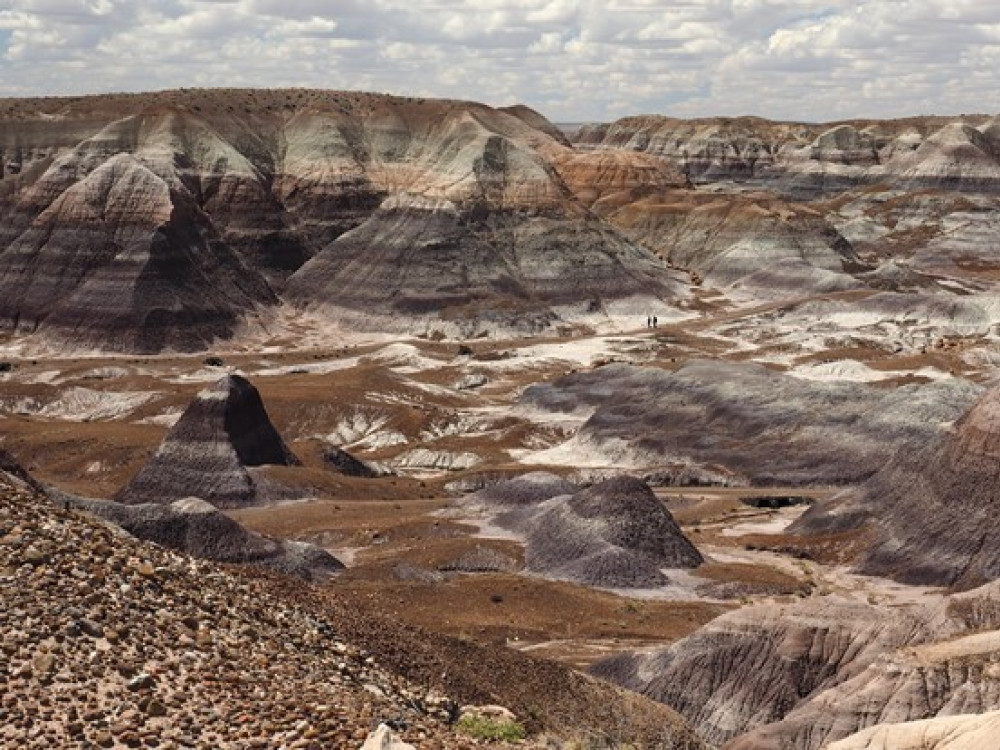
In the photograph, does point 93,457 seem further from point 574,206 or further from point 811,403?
point 574,206

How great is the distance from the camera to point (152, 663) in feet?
47.6

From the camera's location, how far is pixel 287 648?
1672cm

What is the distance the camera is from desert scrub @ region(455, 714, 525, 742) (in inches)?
653

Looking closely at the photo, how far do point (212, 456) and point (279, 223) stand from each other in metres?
98.3

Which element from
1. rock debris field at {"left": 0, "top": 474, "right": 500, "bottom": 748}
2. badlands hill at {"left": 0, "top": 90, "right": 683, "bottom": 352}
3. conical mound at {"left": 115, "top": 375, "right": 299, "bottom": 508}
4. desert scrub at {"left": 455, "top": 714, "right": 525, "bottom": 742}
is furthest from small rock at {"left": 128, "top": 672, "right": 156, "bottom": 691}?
Answer: badlands hill at {"left": 0, "top": 90, "right": 683, "bottom": 352}

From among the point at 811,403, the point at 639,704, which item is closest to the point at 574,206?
the point at 811,403

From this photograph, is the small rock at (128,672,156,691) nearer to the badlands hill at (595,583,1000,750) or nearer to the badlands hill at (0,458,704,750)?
the badlands hill at (0,458,704,750)

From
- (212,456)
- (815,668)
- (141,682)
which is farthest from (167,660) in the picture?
(212,456)

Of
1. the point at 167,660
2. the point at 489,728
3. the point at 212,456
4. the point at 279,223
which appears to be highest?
the point at 167,660

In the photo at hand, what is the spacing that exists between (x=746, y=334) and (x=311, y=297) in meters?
48.4

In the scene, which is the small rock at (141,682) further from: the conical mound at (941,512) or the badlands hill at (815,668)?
the conical mound at (941,512)

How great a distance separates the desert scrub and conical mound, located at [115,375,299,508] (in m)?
53.8

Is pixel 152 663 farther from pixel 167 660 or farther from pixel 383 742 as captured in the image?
pixel 383 742

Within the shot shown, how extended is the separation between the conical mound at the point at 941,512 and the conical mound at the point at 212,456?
2919 cm
